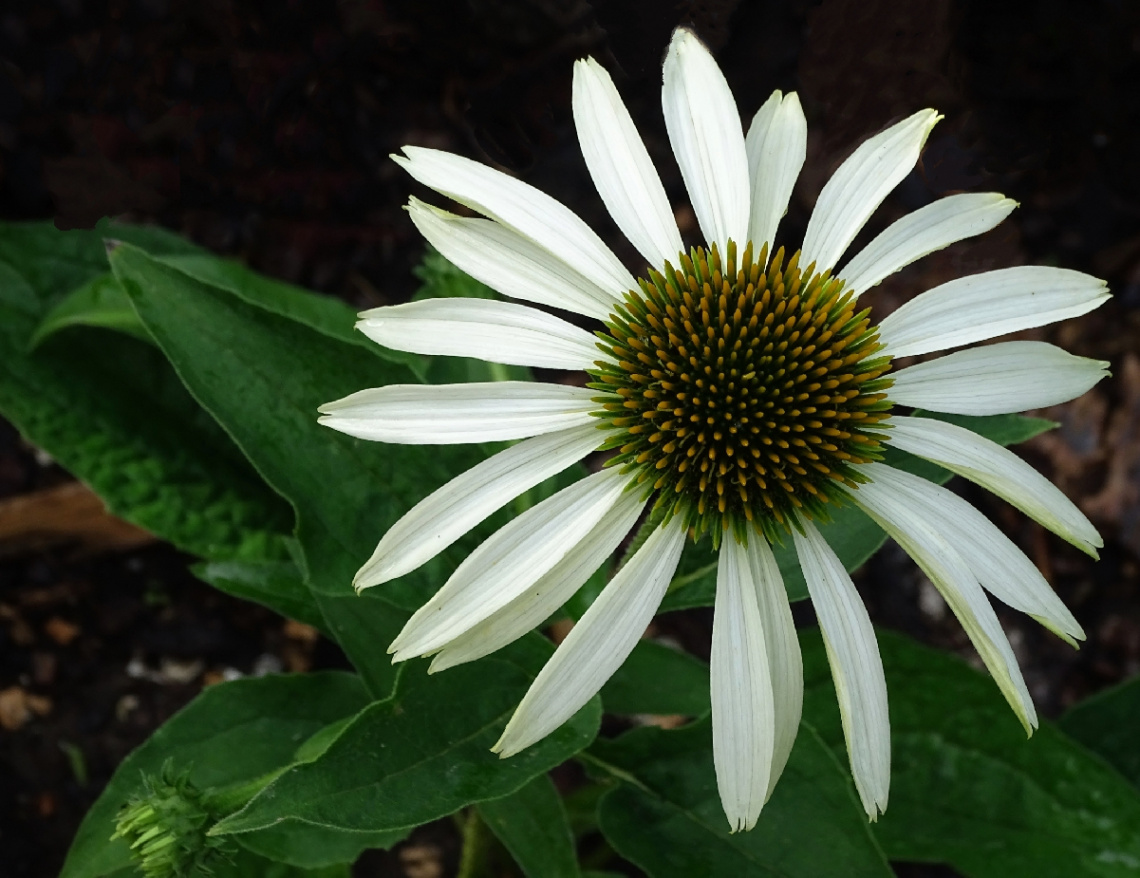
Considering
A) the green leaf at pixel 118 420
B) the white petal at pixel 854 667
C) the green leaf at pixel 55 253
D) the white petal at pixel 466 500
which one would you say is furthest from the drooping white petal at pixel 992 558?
the green leaf at pixel 55 253

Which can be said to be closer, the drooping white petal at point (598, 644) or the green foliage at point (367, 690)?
the drooping white petal at point (598, 644)

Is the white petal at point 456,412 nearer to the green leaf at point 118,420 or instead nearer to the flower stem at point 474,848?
the green leaf at point 118,420

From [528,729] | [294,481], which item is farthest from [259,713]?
[528,729]

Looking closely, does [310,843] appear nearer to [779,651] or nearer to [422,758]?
[422,758]

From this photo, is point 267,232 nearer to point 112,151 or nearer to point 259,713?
point 112,151

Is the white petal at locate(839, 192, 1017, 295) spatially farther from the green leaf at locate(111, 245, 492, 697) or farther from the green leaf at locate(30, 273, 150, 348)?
the green leaf at locate(30, 273, 150, 348)

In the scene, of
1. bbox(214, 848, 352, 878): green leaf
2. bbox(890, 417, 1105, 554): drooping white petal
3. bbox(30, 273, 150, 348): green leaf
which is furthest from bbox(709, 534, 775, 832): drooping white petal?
bbox(30, 273, 150, 348): green leaf
